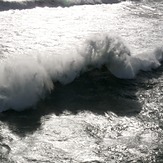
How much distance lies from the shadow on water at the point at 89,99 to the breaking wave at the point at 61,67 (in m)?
0.22

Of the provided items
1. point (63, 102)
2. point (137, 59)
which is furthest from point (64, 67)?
point (137, 59)

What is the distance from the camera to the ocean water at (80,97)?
809 cm

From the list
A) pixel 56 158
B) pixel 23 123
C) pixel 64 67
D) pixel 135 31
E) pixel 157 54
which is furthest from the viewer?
pixel 135 31

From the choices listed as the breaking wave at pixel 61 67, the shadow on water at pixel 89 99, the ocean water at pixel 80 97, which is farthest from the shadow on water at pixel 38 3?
the shadow on water at pixel 89 99

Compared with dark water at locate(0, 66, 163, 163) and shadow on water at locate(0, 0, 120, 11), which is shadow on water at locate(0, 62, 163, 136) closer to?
dark water at locate(0, 66, 163, 163)

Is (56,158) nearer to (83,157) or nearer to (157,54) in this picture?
(83,157)

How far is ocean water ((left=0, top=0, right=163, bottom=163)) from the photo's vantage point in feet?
26.5

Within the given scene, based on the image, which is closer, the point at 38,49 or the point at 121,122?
the point at 121,122

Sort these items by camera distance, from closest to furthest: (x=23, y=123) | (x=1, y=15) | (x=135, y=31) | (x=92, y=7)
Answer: (x=23, y=123), (x=135, y=31), (x=1, y=15), (x=92, y=7)

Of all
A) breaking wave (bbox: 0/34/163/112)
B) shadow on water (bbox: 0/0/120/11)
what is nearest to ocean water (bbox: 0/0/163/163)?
breaking wave (bbox: 0/34/163/112)

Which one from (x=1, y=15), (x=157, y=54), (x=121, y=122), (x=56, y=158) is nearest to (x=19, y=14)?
(x=1, y=15)

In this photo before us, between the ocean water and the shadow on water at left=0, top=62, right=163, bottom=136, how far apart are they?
2 cm

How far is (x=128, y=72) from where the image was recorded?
1216 cm

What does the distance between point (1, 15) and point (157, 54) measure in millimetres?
8387
